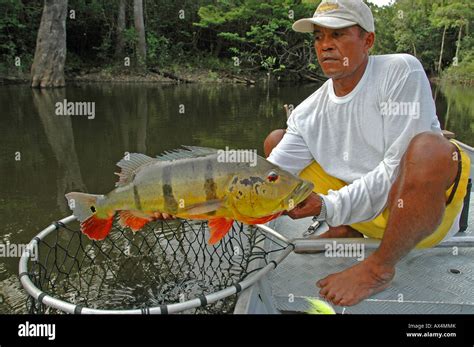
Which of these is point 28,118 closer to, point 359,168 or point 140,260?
point 140,260

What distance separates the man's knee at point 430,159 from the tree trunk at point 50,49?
18.1m

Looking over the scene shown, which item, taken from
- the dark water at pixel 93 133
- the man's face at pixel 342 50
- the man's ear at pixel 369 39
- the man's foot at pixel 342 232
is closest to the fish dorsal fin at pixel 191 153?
the man's face at pixel 342 50

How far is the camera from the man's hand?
7.32 feet

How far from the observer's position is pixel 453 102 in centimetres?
1744

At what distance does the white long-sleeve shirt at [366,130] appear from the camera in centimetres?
228

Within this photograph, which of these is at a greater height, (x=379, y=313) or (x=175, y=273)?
(x=379, y=313)

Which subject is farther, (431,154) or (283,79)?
(283,79)

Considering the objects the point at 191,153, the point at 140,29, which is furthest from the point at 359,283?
the point at 140,29

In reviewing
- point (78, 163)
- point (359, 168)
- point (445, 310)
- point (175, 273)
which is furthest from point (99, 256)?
point (78, 163)

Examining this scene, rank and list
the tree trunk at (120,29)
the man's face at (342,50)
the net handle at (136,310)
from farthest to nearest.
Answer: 1. the tree trunk at (120,29)
2. the man's face at (342,50)
3. the net handle at (136,310)

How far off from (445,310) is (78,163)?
5.55 m

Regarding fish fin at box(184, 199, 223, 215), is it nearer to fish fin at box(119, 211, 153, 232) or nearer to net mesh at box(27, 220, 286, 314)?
fish fin at box(119, 211, 153, 232)

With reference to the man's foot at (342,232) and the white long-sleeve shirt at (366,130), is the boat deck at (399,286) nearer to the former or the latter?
the man's foot at (342,232)

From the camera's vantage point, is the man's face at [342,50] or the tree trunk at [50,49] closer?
the man's face at [342,50]
